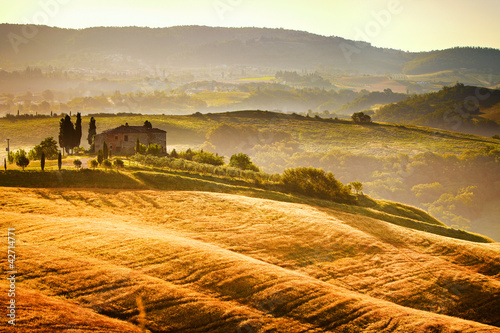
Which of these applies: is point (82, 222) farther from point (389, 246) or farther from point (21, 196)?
point (389, 246)

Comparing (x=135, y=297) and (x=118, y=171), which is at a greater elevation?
(x=118, y=171)

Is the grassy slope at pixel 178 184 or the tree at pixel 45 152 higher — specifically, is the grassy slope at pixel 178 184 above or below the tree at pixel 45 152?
below

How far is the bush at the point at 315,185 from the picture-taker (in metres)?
75.3

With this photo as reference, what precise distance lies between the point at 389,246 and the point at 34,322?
122ft

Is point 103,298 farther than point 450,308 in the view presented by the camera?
No

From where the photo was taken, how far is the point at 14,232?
33531 mm

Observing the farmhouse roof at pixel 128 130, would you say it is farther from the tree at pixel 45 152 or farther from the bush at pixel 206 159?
the bush at pixel 206 159

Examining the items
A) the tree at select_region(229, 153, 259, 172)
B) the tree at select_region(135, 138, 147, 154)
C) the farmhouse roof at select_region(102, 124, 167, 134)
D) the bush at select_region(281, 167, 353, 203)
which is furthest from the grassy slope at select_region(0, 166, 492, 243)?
the farmhouse roof at select_region(102, 124, 167, 134)

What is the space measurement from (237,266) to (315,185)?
47043mm

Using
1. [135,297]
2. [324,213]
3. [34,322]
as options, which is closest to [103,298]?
[135,297]

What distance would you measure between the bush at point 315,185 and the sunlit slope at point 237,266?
2159cm

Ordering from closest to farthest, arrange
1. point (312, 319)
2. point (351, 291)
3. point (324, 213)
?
point (312, 319), point (351, 291), point (324, 213)

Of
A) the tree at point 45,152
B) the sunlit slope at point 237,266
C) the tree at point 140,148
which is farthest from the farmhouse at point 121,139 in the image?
the sunlit slope at point 237,266

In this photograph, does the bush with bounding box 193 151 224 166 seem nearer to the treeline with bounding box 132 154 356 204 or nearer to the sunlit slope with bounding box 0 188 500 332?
the treeline with bounding box 132 154 356 204
